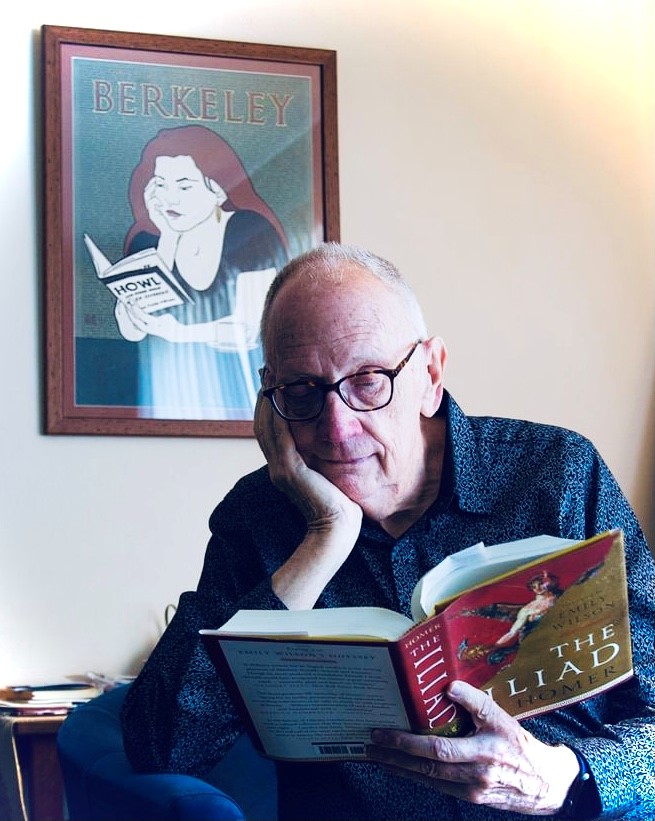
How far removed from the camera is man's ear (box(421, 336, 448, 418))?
166 cm

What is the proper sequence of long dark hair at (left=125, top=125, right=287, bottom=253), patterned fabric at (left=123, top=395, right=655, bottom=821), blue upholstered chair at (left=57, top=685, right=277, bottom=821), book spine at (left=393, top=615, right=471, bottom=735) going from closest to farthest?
book spine at (left=393, top=615, right=471, bottom=735) < blue upholstered chair at (left=57, top=685, right=277, bottom=821) < patterned fabric at (left=123, top=395, right=655, bottom=821) < long dark hair at (left=125, top=125, right=287, bottom=253)

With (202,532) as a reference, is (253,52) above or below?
above

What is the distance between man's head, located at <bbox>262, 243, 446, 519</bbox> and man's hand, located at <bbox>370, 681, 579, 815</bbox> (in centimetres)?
43

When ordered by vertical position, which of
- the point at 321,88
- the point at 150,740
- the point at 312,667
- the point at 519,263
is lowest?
the point at 150,740

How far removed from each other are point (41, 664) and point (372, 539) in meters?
1.38

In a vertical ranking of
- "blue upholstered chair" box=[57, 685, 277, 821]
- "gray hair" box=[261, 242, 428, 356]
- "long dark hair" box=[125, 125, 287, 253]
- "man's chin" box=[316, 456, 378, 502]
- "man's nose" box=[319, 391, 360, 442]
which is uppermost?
"long dark hair" box=[125, 125, 287, 253]

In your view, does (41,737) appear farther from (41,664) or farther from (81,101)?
(81,101)

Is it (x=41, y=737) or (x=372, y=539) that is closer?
(x=372, y=539)

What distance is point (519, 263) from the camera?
3.16m

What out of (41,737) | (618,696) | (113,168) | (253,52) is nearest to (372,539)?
(618,696)

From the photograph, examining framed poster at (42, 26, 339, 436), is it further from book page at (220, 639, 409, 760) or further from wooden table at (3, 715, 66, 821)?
book page at (220, 639, 409, 760)

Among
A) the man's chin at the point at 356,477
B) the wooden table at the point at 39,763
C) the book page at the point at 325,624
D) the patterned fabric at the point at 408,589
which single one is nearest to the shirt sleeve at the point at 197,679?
the patterned fabric at the point at 408,589

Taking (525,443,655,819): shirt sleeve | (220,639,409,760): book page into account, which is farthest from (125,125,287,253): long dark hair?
(220,639,409,760): book page

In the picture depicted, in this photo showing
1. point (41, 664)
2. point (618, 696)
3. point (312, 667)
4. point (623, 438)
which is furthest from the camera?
point (623, 438)
